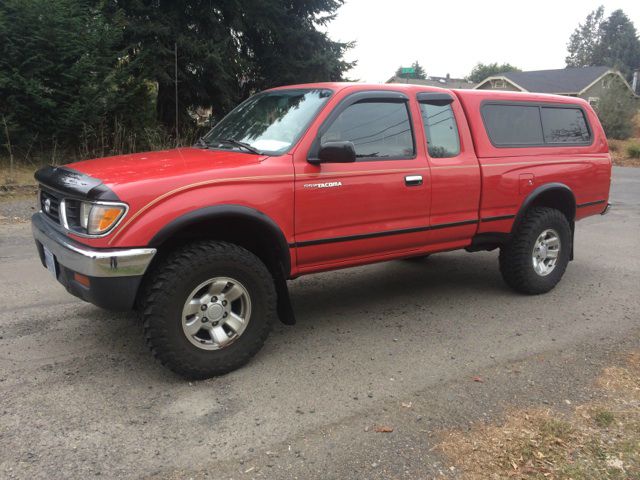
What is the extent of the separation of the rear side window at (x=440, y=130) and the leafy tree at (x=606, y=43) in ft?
319

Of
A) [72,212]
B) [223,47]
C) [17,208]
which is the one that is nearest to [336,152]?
[72,212]

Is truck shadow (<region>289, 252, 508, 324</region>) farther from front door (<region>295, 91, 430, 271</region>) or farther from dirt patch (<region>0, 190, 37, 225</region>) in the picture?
dirt patch (<region>0, 190, 37, 225</region>)

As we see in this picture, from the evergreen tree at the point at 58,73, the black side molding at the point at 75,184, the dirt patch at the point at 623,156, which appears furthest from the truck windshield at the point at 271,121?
the dirt patch at the point at 623,156

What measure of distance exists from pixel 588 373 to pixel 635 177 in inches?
665

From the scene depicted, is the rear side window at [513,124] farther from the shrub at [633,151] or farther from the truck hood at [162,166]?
the shrub at [633,151]

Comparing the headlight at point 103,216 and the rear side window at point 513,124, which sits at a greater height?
the rear side window at point 513,124

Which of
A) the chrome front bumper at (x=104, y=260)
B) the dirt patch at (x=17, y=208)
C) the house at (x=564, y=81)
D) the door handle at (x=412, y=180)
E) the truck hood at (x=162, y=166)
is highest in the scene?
the house at (x=564, y=81)

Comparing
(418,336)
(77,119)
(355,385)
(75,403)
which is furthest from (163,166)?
(77,119)

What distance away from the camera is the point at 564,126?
5.60 m

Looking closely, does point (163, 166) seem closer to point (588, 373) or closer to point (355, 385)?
point (355, 385)

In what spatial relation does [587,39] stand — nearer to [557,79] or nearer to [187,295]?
[557,79]

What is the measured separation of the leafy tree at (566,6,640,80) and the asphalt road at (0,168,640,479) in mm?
97324

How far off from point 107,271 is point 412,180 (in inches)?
93.1

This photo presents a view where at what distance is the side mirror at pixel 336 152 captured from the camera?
3688 millimetres
